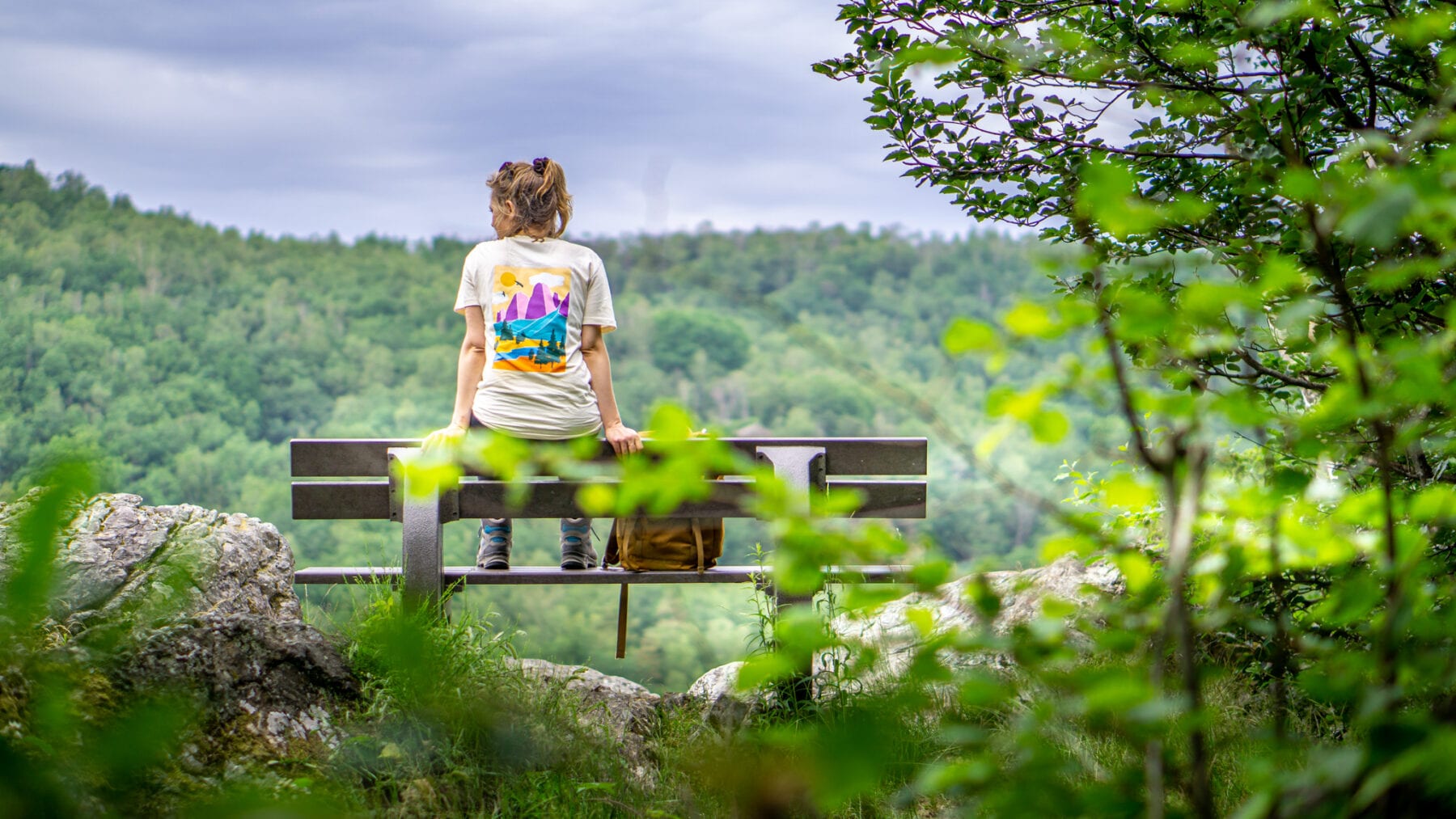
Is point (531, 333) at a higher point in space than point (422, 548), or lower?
higher

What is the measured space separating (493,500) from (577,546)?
511mm

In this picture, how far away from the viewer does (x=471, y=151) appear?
73.4m

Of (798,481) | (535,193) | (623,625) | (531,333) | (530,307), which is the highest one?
(535,193)

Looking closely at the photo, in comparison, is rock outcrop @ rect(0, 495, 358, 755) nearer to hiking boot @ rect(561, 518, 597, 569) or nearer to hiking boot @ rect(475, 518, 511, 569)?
hiking boot @ rect(475, 518, 511, 569)

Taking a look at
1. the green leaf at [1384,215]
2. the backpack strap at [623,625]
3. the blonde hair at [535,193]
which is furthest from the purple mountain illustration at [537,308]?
the green leaf at [1384,215]

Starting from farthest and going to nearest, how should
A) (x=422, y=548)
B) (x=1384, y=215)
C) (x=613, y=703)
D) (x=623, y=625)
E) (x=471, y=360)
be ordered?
(x=623, y=625)
(x=471, y=360)
(x=613, y=703)
(x=422, y=548)
(x=1384, y=215)

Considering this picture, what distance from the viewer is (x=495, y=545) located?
4.00 m

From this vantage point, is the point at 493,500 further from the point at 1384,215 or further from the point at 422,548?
the point at 1384,215

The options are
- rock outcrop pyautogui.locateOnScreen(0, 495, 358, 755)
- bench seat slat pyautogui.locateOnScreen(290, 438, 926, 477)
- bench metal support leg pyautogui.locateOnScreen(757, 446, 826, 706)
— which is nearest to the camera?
rock outcrop pyautogui.locateOnScreen(0, 495, 358, 755)

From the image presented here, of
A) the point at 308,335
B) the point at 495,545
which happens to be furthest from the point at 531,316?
the point at 308,335

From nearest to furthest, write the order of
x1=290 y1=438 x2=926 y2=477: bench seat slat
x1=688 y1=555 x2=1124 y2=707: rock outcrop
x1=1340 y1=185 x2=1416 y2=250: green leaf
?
x1=1340 y1=185 x2=1416 y2=250: green leaf → x1=688 y1=555 x2=1124 y2=707: rock outcrop → x1=290 y1=438 x2=926 y2=477: bench seat slat

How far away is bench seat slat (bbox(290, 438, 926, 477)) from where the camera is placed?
3.93m

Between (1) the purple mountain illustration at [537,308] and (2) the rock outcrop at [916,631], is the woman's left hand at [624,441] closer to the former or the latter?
(1) the purple mountain illustration at [537,308]

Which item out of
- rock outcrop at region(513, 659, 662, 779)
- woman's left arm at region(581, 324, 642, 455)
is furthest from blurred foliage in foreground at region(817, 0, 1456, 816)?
woman's left arm at region(581, 324, 642, 455)
